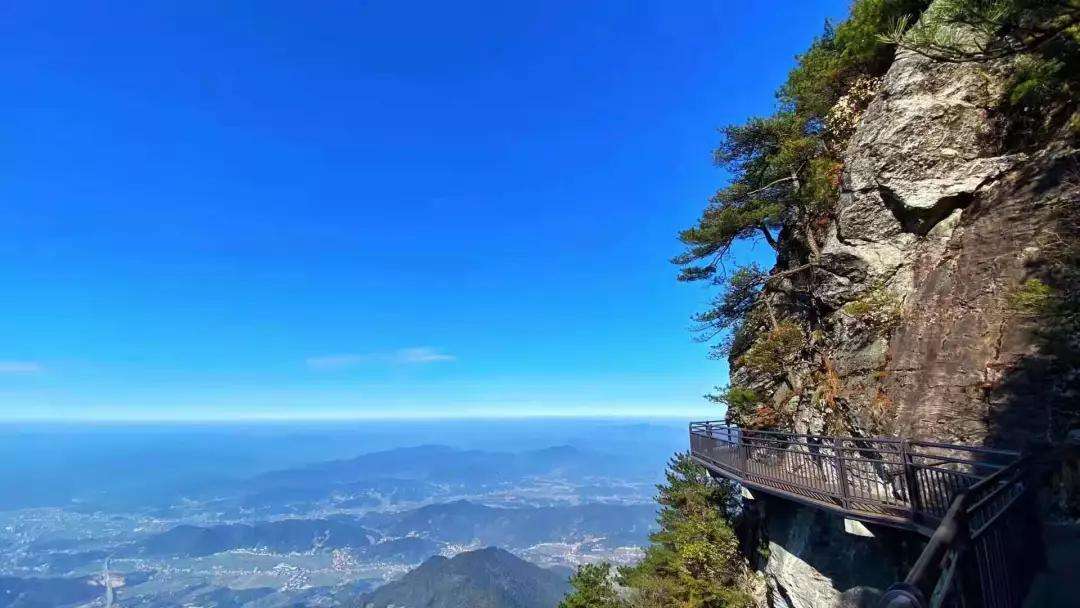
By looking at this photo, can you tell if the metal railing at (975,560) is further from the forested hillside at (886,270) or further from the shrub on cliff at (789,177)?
the shrub on cliff at (789,177)

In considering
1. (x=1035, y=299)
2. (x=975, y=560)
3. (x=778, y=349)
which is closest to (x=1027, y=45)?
(x=1035, y=299)

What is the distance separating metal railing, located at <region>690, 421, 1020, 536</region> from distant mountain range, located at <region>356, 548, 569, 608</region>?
407 ft

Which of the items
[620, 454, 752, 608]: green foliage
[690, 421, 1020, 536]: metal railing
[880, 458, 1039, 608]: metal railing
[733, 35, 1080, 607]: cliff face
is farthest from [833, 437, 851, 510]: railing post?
[620, 454, 752, 608]: green foliage

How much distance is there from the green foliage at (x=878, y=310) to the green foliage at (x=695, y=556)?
8.00 meters

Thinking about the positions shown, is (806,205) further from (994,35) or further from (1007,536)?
(1007,536)

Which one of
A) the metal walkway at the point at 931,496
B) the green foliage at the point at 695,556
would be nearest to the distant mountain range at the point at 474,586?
the green foliage at the point at 695,556

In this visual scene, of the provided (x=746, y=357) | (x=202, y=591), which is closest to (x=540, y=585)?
(x=202, y=591)

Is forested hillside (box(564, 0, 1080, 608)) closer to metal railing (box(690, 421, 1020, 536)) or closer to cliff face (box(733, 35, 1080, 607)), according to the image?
cliff face (box(733, 35, 1080, 607))

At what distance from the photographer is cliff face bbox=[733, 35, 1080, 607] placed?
826cm

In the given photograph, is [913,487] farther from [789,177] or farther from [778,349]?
[789,177]

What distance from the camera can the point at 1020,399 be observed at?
7699mm

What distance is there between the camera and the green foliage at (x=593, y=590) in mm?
16844

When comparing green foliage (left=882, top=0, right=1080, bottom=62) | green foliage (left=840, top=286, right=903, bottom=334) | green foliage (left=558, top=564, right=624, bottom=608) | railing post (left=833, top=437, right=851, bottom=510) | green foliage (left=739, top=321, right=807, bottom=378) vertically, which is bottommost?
green foliage (left=558, top=564, right=624, bottom=608)

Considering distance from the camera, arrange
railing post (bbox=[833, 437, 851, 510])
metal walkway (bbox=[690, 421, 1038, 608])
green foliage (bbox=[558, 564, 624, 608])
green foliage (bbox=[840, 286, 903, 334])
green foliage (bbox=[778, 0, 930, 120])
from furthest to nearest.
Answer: green foliage (bbox=[558, 564, 624, 608]) → green foliage (bbox=[778, 0, 930, 120]) → green foliage (bbox=[840, 286, 903, 334]) → railing post (bbox=[833, 437, 851, 510]) → metal walkway (bbox=[690, 421, 1038, 608])
